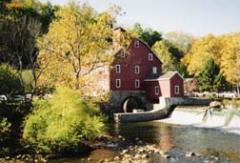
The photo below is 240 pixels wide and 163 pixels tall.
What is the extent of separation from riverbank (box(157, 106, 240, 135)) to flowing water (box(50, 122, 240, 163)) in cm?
157

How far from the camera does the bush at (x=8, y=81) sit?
4053 cm

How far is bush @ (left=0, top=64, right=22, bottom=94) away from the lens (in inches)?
1596

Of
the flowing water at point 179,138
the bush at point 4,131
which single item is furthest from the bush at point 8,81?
the bush at point 4,131

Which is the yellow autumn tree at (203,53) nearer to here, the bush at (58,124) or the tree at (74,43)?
the tree at (74,43)

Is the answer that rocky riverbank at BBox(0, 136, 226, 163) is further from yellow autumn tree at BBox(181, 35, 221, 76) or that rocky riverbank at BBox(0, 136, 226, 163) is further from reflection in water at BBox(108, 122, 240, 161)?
yellow autumn tree at BBox(181, 35, 221, 76)

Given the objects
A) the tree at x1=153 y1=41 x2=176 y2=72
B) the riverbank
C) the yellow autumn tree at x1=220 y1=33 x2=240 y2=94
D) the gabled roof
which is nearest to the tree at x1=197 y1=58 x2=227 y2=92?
the yellow autumn tree at x1=220 y1=33 x2=240 y2=94

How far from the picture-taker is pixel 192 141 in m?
28.7

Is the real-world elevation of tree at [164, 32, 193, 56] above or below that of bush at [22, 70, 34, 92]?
above

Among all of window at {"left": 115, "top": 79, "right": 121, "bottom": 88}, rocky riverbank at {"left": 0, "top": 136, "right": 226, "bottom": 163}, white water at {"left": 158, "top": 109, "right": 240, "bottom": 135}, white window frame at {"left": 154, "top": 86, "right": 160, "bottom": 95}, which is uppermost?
window at {"left": 115, "top": 79, "right": 121, "bottom": 88}

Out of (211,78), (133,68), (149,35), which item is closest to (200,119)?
(133,68)

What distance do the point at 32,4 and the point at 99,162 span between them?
5332 centimetres

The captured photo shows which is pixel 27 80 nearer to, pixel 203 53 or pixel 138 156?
pixel 138 156

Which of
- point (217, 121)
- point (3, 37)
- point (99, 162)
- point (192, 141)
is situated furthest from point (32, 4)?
point (99, 162)

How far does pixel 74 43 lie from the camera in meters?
33.1
